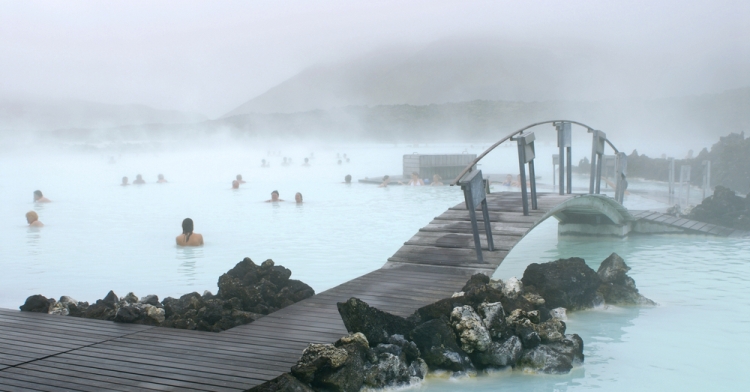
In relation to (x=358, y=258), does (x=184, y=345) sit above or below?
above

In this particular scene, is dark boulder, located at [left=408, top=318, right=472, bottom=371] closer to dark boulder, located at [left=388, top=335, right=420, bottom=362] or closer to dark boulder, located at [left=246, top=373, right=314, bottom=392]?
dark boulder, located at [left=388, top=335, right=420, bottom=362]

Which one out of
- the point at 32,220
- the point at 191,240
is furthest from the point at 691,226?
the point at 32,220

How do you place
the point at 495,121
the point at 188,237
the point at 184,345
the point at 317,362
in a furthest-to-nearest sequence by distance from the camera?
the point at 495,121
the point at 188,237
the point at 184,345
the point at 317,362

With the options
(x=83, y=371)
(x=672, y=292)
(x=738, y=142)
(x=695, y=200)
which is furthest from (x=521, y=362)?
(x=738, y=142)

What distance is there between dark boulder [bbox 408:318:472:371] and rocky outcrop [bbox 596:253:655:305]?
294cm

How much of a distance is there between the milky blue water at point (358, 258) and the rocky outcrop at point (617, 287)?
144 mm

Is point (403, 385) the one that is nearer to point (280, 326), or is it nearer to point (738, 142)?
point (280, 326)

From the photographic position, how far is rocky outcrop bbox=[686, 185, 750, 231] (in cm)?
1305

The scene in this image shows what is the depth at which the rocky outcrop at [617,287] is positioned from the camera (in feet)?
23.6

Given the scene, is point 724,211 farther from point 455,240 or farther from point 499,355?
point 499,355

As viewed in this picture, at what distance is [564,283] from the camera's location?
22.1ft

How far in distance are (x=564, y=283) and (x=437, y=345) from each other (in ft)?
8.01

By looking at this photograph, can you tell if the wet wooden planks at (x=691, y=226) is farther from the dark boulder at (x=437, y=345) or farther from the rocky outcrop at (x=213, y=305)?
the dark boulder at (x=437, y=345)

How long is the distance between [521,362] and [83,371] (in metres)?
2.82
